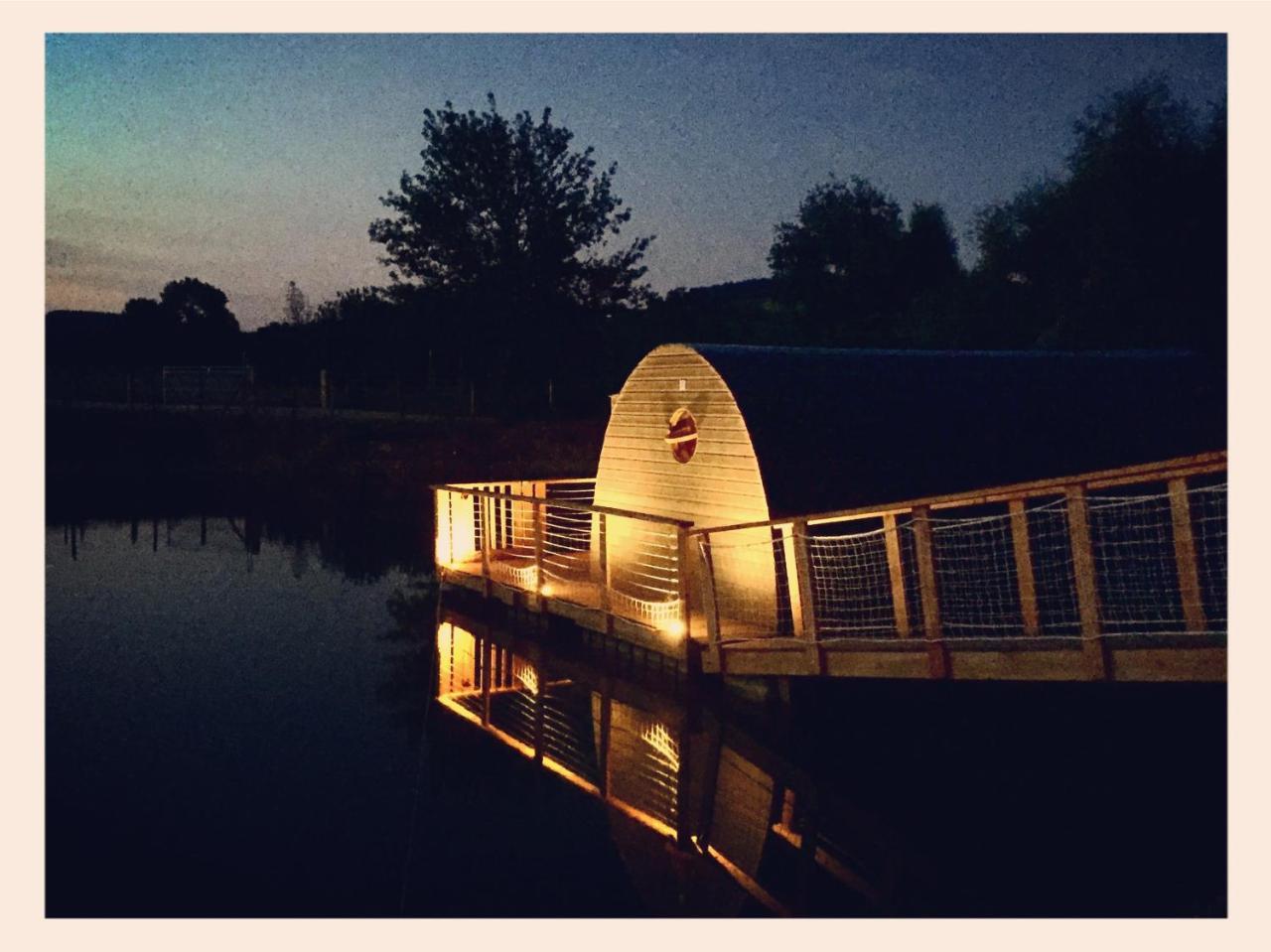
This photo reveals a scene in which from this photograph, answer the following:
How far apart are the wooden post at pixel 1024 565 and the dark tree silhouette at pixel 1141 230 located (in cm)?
1397

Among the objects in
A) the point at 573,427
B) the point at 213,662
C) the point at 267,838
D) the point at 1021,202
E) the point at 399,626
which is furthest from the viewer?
the point at 573,427

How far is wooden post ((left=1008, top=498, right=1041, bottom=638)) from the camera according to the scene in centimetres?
793

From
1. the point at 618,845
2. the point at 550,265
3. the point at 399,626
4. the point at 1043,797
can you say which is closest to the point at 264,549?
the point at 399,626

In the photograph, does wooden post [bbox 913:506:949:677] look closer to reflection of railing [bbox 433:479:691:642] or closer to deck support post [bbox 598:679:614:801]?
reflection of railing [bbox 433:479:691:642]

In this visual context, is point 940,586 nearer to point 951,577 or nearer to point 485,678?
point 951,577

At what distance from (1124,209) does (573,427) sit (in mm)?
16167

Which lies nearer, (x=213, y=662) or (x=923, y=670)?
(x=923, y=670)

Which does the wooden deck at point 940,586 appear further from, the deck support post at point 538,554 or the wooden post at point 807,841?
the wooden post at point 807,841

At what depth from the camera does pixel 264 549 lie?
2109 centimetres

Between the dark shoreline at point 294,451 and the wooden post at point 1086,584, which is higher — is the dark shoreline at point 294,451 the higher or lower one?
the higher one

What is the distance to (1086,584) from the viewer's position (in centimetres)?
771

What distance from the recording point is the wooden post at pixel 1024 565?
312 inches

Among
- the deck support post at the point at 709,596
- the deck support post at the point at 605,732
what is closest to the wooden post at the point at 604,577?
the deck support post at the point at 605,732

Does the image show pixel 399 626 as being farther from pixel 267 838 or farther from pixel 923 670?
pixel 923 670
